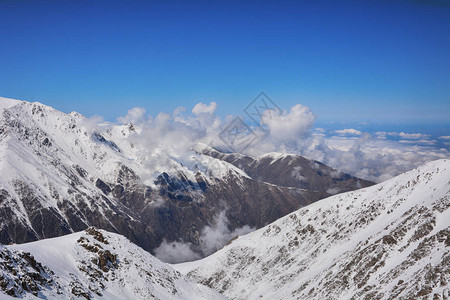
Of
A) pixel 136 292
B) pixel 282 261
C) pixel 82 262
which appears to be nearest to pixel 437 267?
pixel 136 292

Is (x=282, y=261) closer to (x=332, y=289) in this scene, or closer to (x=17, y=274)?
(x=332, y=289)

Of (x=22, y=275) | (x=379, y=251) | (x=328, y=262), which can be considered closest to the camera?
(x=22, y=275)

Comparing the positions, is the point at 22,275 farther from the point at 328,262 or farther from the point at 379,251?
the point at 328,262

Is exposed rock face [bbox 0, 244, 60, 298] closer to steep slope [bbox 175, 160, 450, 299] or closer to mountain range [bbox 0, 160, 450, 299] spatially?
mountain range [bbox 0, 160, 450, 299]

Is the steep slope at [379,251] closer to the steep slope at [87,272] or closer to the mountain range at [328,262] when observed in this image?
the mountain range at [328,262]

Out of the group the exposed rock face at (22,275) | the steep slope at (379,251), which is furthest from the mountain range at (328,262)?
the steep slope at (379,251)

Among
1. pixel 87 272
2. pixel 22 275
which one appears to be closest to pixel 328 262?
pixel 87 272
